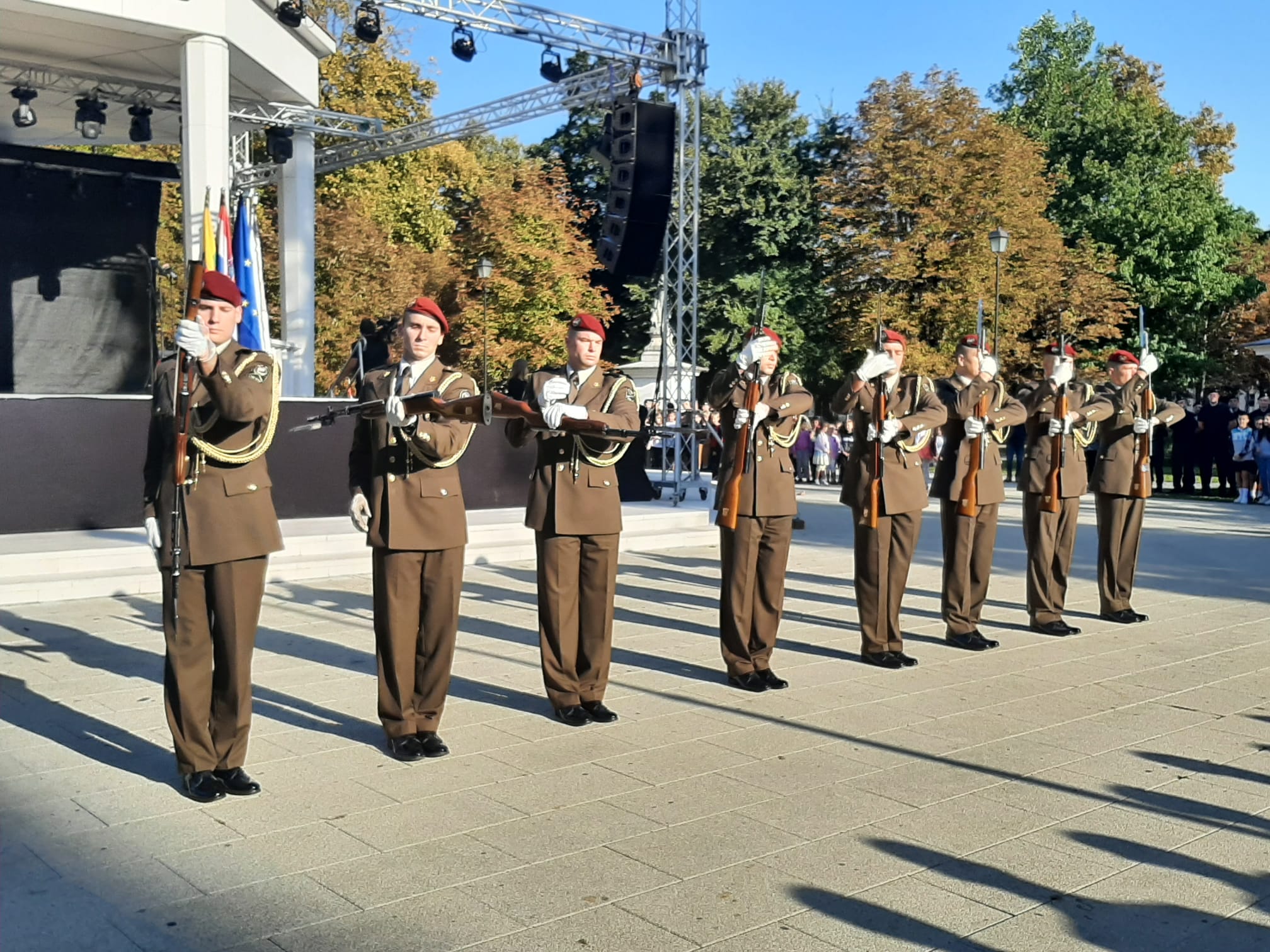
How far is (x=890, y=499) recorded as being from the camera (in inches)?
307

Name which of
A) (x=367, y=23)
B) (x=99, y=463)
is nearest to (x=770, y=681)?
(x=99, y=463)

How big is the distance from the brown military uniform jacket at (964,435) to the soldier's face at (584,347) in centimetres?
323

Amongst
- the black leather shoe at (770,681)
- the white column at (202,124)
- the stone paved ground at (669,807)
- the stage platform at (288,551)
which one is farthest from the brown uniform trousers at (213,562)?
the white column at (202,124)

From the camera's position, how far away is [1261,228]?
53.1 m

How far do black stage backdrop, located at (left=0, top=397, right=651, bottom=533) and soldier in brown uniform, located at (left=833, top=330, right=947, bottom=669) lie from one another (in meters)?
4.30

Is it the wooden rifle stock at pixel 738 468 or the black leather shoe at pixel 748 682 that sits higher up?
the wooden rifle stock at pixel 738 468

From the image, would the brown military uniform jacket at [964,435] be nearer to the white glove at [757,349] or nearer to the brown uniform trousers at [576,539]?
the white glove at [757,349]

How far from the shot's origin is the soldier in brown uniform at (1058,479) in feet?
30.1

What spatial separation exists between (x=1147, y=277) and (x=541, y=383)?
120 feet

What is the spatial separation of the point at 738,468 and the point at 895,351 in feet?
4.27

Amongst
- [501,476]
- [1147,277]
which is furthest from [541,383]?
[1147,277]

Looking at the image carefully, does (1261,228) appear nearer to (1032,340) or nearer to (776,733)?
(1032,340)

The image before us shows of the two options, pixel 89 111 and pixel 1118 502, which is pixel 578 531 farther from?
pixel 89 111

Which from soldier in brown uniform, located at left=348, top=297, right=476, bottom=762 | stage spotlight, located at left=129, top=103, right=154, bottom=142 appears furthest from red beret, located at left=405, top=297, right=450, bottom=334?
stage spotlight, located at left=129, top=103, right=154, bottom=142
